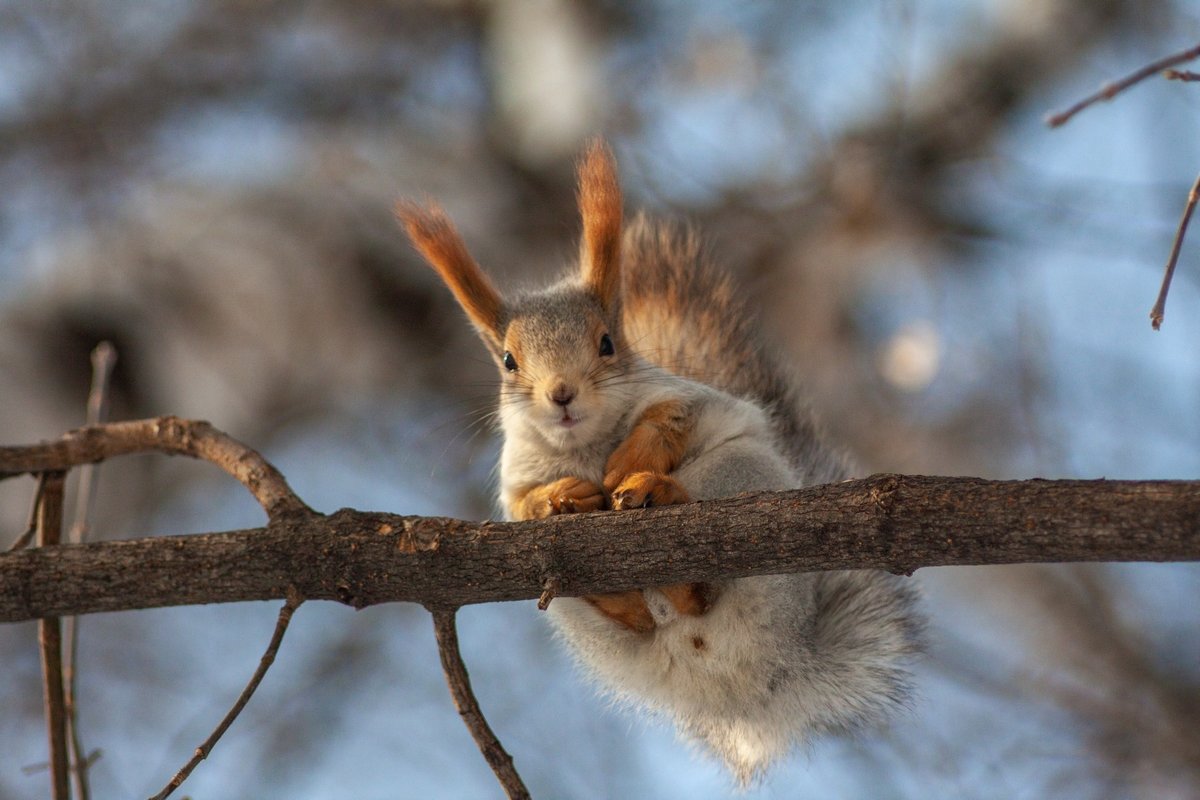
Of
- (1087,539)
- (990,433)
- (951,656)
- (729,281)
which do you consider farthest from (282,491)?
(990,433)

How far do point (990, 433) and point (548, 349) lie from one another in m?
2.54

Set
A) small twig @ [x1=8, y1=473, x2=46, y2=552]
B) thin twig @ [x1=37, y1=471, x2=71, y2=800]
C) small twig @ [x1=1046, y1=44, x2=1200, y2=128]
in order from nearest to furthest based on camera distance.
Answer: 1. small twig @ [x1=1046, y1=44, x2=1200, y2=128]
2. thin twig @ [x1=37, y1=471, x2=71, y2=800]
3. small twig @ [x1=8, y1=473, x2=46, y2=552]

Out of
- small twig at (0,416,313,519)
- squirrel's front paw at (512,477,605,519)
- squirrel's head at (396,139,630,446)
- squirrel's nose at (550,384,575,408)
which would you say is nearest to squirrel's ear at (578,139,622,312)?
squirrel's head at (396,139,630,446)

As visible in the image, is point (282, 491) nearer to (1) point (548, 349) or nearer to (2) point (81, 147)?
(1) point (548, 349)

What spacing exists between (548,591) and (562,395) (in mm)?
467

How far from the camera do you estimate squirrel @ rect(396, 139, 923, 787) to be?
1.55 meters

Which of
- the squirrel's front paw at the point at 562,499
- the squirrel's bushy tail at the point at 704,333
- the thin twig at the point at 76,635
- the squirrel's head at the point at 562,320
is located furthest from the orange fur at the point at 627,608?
the thin twig at the point at 76,635

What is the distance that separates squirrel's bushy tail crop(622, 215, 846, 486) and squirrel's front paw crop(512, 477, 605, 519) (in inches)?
18.4

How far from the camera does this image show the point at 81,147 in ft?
9.93

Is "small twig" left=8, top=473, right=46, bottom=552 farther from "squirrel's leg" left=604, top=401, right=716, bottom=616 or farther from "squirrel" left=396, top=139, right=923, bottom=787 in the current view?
"squirrel's leg" left=604, top=401, right=716, bottom=616

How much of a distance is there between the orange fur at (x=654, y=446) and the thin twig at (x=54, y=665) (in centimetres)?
71

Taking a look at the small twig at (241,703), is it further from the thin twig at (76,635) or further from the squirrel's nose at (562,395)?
the squirrel's nose at (562,395)

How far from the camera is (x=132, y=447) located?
1570 mm

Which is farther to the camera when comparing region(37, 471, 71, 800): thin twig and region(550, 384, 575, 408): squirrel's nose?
region(550, 384, 575, 408): squirrel's nose
